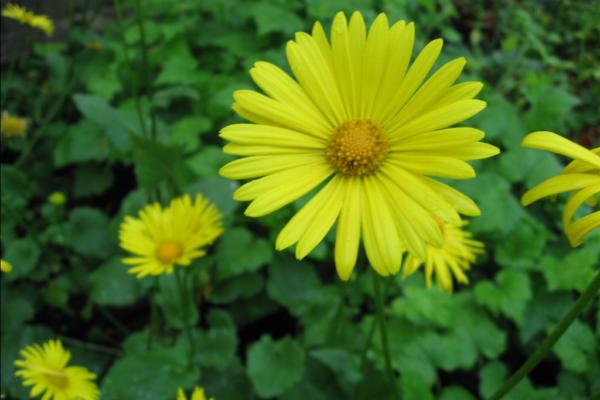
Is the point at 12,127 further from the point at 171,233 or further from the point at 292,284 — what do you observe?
the point at 292,284

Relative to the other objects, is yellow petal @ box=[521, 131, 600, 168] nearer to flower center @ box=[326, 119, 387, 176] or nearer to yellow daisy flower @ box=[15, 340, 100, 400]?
flower center @ box=[326, 119, 387, 176]

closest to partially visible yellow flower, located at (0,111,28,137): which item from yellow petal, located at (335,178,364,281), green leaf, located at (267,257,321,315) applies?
green leaf, located at (267,257,321,315)

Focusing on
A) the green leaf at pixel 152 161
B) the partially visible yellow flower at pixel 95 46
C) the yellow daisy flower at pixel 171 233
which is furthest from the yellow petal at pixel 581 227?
the partially visible yellow flower at pixel 95 46

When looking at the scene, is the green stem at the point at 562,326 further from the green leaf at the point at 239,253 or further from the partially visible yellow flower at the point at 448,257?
the green leaf at the point at 239,253

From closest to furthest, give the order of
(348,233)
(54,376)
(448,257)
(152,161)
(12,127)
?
(348,233) < (54,376) < (448,257) < (152,161) < (12,127)

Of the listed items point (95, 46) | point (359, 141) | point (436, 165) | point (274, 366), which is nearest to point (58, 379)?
point (274, 366)
